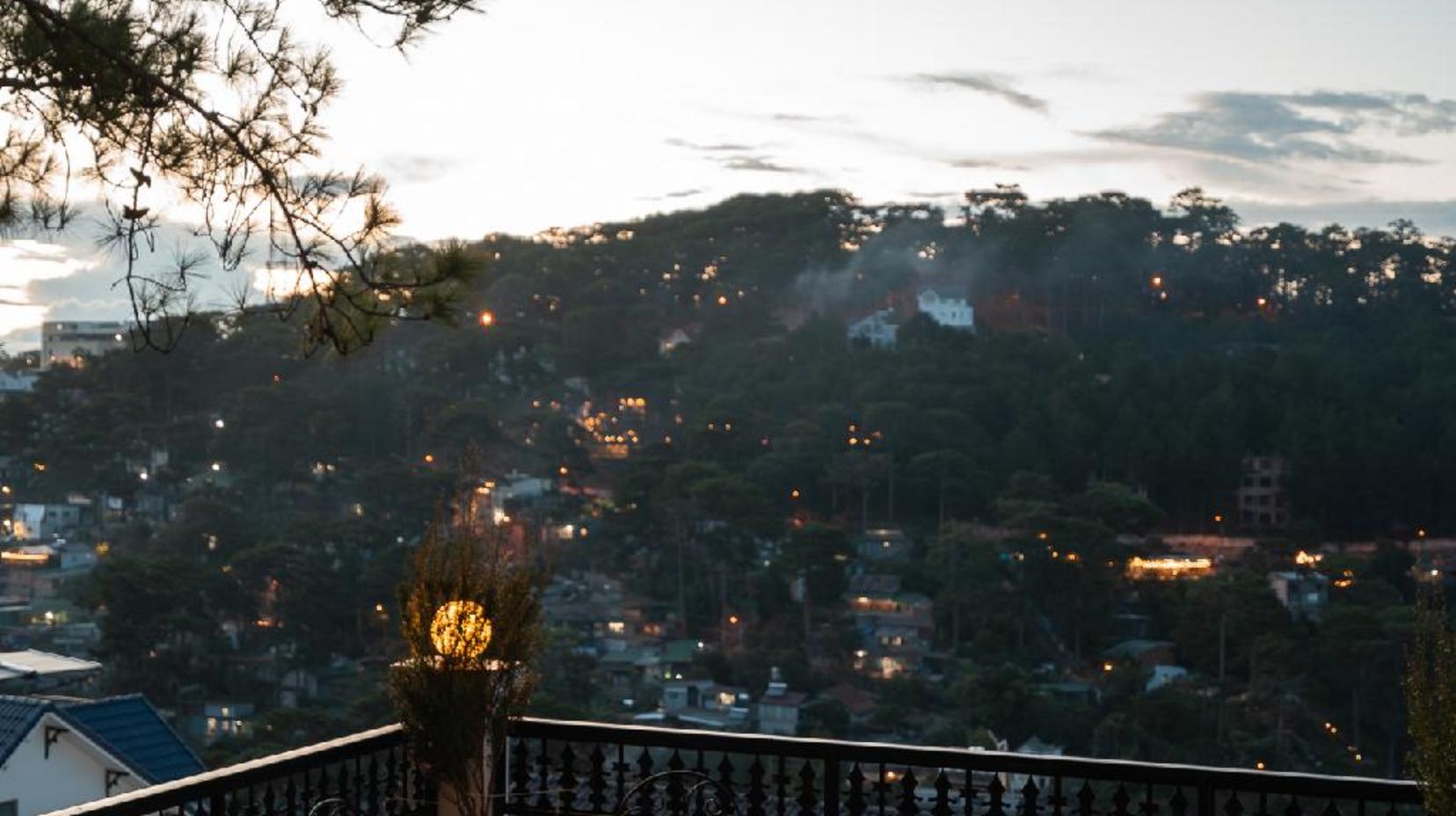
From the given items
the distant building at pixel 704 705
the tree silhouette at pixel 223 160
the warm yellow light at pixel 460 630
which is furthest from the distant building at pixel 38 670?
the distant building at pixel 704 705

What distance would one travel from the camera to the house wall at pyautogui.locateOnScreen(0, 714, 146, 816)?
11.6 meters

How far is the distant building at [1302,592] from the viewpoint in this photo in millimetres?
34469

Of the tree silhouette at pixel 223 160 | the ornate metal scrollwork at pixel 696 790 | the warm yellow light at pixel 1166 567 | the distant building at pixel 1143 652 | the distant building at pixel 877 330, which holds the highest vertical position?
the distant building at pixel 877 330

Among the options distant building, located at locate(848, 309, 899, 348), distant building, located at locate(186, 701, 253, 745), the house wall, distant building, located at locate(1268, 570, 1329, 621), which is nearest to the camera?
the house wall

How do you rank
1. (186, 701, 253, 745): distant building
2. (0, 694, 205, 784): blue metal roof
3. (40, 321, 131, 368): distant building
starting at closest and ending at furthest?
(0, 694, 205, 784): blue metal roof < (186, 701, 253, 745): distant building < (40, 321, 131, 368): distant building

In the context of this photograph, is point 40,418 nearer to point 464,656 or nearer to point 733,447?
point 733,447

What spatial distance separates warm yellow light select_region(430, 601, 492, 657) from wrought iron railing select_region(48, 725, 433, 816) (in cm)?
29

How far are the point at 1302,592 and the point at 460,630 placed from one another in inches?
1324

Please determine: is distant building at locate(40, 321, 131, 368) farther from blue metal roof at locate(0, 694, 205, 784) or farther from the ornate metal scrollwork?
the ornate metal scrollwork

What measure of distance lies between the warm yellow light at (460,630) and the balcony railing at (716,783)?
0.36 m

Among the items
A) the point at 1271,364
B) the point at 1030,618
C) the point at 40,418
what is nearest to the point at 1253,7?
the point at 1271,364

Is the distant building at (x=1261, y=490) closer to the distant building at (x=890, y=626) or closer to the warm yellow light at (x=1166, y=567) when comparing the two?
the warm yellow light at (x=1166, y=567)

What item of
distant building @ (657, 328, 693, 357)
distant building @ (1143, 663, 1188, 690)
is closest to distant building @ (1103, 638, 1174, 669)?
distant building @ (1143, 663, 1188, 690)

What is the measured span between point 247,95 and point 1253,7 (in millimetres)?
40145
